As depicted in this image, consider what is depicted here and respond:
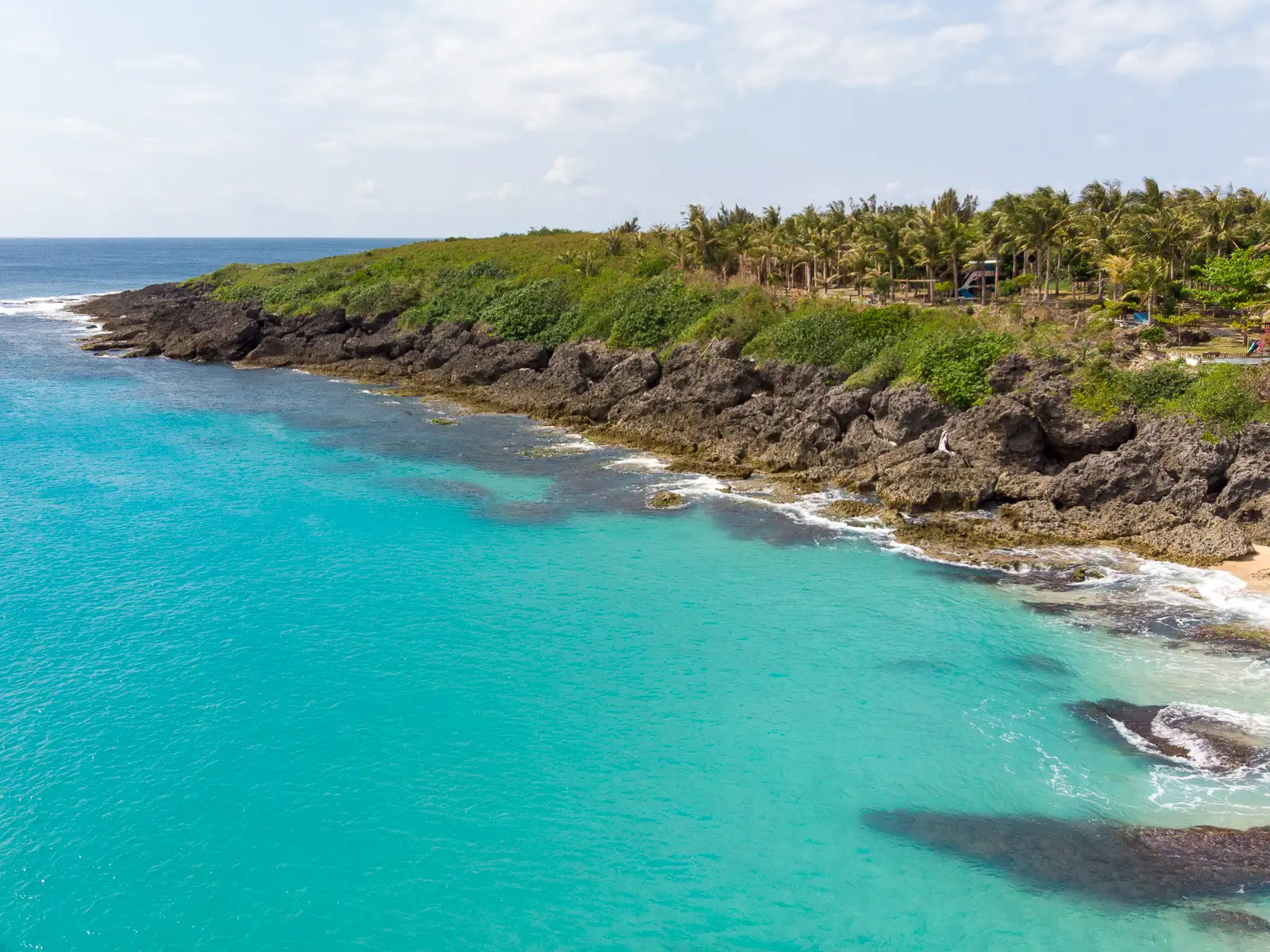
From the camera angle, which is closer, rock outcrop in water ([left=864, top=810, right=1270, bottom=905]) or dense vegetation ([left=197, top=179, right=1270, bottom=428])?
rock outcrop in water ([left=864, top=810, right=1270, bottom=905])

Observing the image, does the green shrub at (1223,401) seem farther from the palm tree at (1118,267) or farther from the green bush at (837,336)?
the green bush at (837,336)

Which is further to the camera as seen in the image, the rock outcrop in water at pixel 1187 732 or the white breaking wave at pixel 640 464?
the white breaking wave at pixel 640 464

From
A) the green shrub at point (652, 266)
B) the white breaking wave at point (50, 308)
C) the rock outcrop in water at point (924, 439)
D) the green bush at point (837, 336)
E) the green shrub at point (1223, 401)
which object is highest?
the green shrub at point (652, 266)

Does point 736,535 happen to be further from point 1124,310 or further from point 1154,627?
point 1124,310

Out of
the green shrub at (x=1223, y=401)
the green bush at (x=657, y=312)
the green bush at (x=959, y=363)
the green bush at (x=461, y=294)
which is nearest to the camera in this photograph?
the green shrub at (x=1223, y=401)

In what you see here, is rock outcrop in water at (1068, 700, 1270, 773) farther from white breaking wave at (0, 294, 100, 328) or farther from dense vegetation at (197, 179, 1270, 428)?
white breaking wave at (0, 294, 100, 328)

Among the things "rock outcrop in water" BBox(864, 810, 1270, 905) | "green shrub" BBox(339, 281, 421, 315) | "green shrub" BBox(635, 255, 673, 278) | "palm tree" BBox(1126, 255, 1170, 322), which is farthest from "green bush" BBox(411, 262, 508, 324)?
"rock outcrop in water" BBox(864, 810, 1270, 905)

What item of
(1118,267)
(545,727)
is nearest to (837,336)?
(1118,267)

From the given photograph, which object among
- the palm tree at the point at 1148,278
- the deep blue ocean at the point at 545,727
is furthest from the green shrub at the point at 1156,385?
the palm tree at the point at 1148,278
